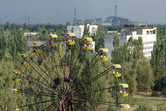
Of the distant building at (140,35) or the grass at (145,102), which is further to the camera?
the distant building at (140,35)

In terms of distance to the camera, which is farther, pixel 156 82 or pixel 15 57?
pixel 15 57

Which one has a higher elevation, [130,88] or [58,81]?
[58,81]

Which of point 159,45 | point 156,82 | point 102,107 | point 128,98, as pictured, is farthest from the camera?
point 159,45

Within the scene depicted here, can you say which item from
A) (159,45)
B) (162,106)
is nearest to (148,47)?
(159,45)

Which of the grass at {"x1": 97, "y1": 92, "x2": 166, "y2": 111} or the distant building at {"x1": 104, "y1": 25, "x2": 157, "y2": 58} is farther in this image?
the distant building at {"x1": 104, "y1": 25, "x2": 157, "y2": 58}

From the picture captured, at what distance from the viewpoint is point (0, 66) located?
73.4 feet

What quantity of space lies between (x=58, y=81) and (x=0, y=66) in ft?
45.2

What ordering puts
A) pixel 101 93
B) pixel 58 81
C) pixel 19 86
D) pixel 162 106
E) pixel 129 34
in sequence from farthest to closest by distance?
pixel 129 34 < pixel 101 93 < pixel 19 86 < pixel 162 106 < pixel 58 81

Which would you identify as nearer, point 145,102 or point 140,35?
point 145,102

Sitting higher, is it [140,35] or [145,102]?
[140,35]

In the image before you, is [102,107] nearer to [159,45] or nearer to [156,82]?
[156,82]

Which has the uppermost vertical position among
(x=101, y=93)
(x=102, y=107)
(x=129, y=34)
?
(x=129, y=34)

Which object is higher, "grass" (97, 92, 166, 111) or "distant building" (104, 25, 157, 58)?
"distant building" (104, 25, 157, 58)

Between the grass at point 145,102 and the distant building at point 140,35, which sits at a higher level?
the distant building at point 140,35
